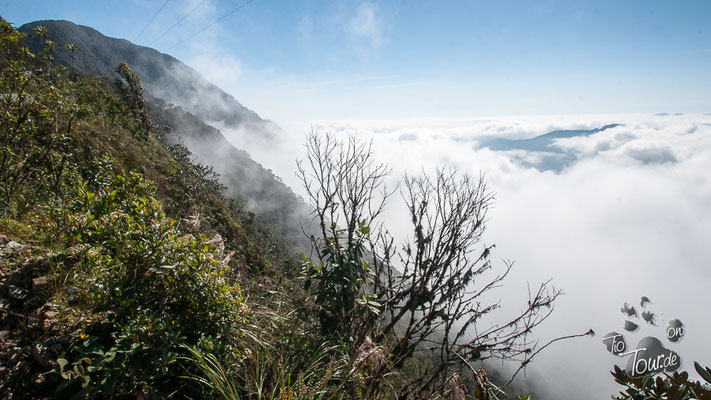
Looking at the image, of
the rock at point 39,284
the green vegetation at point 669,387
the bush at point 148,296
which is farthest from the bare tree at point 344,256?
the rock at point 39,284

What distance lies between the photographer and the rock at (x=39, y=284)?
8.27 feet

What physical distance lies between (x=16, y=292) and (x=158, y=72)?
5900 inches

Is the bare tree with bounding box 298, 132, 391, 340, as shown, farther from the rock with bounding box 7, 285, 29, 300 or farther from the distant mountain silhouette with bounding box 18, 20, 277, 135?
the distant mountain silhouette with bounding box 18, 20, 277, 135

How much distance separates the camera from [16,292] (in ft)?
8.09

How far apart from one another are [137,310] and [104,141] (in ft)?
35.5

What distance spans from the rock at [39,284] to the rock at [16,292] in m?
0.06

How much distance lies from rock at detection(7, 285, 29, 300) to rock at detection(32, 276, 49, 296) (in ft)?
0.19

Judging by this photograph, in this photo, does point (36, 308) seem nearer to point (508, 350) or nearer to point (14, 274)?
point (14, 274)

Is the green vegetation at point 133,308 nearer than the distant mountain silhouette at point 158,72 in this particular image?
Yes

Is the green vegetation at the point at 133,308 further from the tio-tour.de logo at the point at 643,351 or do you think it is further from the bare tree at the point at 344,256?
the tio-tour.de logo at the point at 643,351

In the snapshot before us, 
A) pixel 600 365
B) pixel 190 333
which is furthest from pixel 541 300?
pixel 600 365

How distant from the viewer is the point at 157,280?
94.6 inches

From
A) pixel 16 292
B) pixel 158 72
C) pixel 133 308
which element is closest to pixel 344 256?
pixel 133 308

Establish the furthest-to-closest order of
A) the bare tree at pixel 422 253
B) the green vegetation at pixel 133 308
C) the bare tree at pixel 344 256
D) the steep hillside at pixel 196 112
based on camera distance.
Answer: the steep hillside at pixel 196 112 < the bare tree at pixel 422 253 < the bare tree at pixel 344 256 < the green vegetation at pixel 133 308
